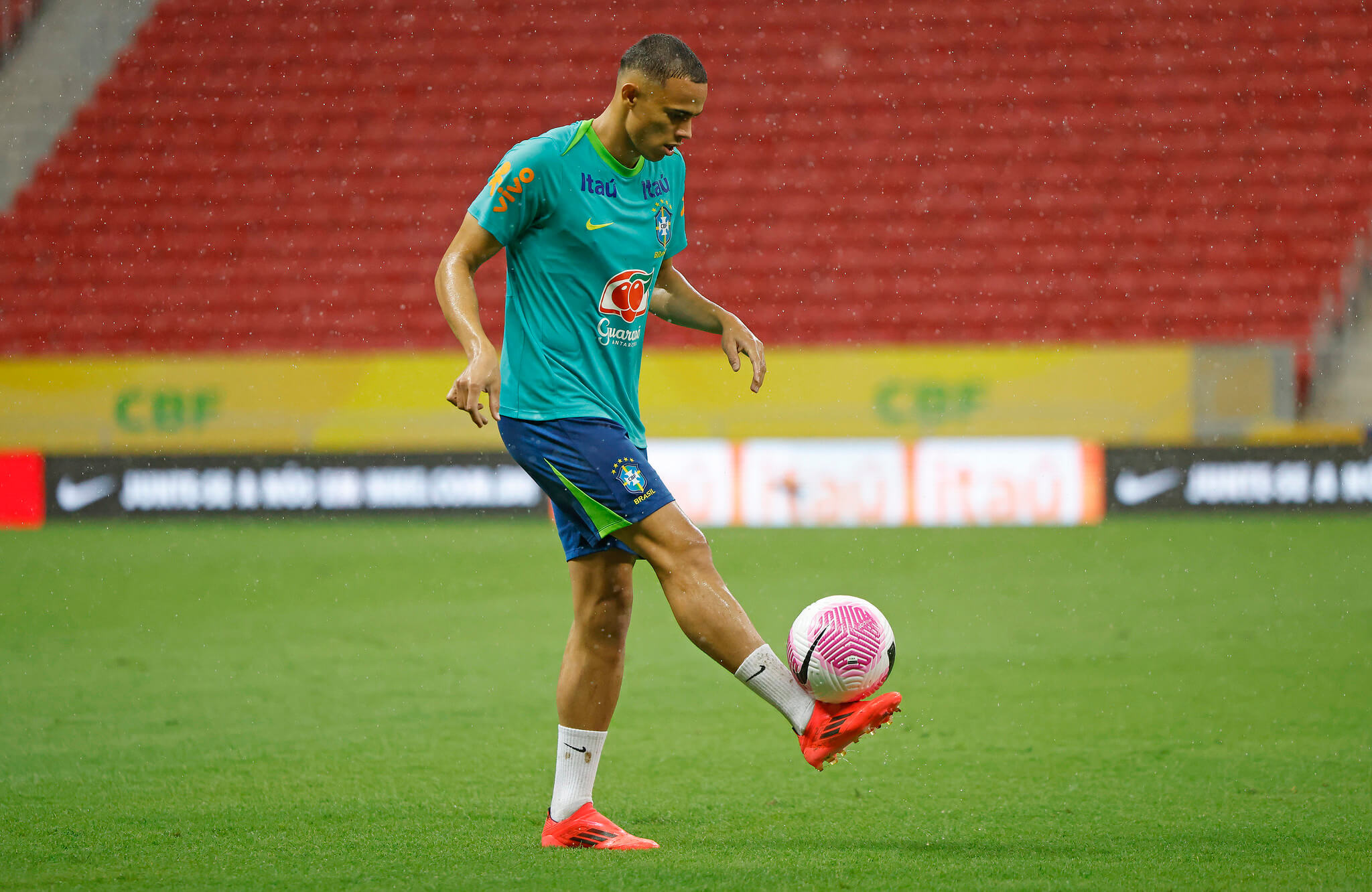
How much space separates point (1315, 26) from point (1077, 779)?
15.5 m

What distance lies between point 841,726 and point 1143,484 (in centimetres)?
1010

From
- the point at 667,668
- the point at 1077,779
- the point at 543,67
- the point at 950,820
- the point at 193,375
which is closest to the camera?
the point at 950,820

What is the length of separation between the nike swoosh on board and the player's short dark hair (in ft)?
4.44

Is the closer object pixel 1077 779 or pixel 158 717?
pixel 1077 779

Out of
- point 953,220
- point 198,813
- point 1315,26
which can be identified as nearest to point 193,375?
point 953,220

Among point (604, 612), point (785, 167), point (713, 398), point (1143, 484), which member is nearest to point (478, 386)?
point (604, 612)

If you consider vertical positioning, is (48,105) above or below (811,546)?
above

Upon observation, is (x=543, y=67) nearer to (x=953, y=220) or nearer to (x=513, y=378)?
(x=953, y=220)

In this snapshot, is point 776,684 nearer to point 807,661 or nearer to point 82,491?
point 807,661

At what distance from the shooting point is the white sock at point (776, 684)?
11.5 feet

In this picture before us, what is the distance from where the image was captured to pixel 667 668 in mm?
6719

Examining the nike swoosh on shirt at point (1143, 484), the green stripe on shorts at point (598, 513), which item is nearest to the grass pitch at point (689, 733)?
the green stripe on shorts at point (598, 513)

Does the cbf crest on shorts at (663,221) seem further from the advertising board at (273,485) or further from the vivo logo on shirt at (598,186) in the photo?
the advertising board at (273,485)

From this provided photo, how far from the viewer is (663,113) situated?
3.64m
